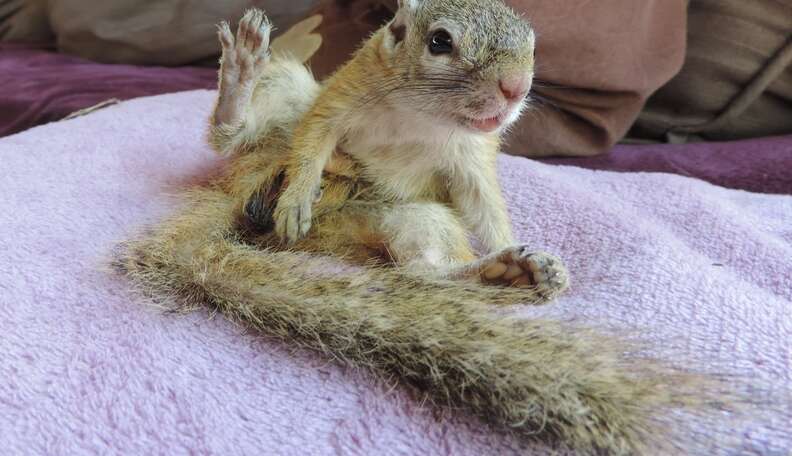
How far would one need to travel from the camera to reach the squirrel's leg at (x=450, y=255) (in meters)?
0.71

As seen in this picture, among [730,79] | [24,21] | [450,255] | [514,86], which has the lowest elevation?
[24,21]

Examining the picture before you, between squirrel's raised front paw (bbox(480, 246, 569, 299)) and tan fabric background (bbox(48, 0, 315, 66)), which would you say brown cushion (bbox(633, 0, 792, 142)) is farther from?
tan fabric background (bbox(48, 0, 315, 66))

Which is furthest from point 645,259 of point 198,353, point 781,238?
point 198,353

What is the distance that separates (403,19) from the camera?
0.88 meters

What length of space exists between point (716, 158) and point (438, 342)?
1.16 m

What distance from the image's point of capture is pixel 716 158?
139cm

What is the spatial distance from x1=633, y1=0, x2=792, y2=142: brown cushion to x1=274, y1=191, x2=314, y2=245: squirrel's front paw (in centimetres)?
116

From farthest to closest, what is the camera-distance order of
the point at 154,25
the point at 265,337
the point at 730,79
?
the point at 154,25 → the point at 730,79 → the point at 265,337

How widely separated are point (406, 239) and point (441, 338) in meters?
0.32

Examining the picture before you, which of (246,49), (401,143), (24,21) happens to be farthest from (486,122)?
(24,21)

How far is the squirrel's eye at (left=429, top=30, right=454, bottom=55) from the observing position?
784 millimetres

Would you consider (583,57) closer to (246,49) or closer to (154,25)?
(246,49)

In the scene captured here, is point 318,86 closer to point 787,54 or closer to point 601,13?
point 601,13

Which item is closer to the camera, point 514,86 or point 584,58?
point 514,86
